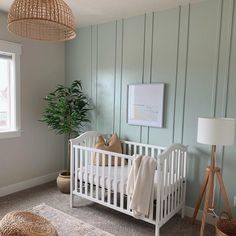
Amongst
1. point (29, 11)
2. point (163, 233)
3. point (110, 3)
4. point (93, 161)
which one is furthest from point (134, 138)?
point (29, 11)

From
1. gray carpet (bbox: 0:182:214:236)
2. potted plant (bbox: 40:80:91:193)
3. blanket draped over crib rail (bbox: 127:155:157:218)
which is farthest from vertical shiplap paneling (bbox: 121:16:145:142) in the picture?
gray carpet (bbox: 0:182:214:236)

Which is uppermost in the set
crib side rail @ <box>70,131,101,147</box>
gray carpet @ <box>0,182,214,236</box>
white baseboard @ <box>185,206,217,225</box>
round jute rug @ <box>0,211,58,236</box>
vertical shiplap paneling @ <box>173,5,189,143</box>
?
vertical shiplap paneling @ <box>173,5,189,143</box>

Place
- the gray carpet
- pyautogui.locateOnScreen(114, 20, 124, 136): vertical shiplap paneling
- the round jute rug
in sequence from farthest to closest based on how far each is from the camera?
pyautogui.locateOnScreen(114, 20, 124, 136): vertical shiplap paneling < the gray carpet < the round jute rug

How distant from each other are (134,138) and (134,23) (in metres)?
1.59

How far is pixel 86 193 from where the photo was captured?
9.59ft

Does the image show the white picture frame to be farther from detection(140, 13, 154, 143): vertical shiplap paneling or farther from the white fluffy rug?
the white fluffy rug

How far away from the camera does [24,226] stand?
183 cm

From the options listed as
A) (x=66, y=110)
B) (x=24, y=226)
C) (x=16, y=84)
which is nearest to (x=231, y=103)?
(x=66, y=110)

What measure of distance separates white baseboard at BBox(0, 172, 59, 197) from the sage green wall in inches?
49.9

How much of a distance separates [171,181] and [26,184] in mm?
2327

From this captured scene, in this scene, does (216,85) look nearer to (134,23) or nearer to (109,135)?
(134,23)

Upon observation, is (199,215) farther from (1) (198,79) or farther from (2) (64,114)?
(2) (64,114)

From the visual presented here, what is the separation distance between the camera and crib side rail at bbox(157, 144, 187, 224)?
2.27m

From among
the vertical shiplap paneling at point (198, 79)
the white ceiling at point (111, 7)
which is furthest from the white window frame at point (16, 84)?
the vertical shiplap paneling at point (198, 79)
